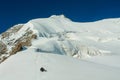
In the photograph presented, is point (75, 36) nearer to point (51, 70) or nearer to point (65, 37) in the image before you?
→ point (65, 37)

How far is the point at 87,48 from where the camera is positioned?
2468 inches

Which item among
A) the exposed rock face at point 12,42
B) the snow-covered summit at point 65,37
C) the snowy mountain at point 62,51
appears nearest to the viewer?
the snowy mountain at point 62,51

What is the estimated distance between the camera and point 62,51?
6397cm

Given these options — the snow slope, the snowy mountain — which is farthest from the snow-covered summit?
the snow slope

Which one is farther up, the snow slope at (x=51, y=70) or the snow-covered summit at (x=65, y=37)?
the snow-covered summit at (x=65, y=37)

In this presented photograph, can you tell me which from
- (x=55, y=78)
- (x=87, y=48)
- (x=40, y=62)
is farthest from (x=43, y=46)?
(x=55, y=78)

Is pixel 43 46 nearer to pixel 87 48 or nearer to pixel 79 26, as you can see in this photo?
pixel 87 48

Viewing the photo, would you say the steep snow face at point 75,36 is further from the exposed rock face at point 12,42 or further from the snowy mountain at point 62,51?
the exposed rock face at point 12,42

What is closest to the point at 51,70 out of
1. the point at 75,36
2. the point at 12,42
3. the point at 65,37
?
the point at 65,37

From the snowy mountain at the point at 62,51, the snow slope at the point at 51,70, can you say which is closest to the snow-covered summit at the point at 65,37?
the snowy mountain at the point at 62,51

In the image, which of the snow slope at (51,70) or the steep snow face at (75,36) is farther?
the steep snow face at (75,36)

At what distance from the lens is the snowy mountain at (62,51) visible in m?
19.7

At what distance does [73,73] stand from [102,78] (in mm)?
2058

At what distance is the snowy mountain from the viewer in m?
19.7
